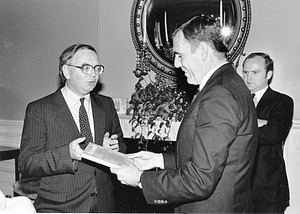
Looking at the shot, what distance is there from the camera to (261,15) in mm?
3770

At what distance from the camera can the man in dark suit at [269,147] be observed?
3.14 meters

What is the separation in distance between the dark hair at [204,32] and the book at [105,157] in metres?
0.78

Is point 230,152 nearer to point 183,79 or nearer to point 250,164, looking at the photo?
point 250,164

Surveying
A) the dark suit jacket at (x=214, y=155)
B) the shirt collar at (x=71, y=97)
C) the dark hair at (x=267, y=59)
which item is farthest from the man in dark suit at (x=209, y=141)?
the dark hair at (x=267, y=59)

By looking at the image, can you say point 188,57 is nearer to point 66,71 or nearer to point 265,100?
point 66,71

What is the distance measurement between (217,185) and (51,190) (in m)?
1.13

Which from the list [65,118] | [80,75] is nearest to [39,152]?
[65,118]

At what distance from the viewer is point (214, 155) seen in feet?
5.08

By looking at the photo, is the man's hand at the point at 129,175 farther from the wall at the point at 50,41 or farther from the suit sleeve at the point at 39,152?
the wall at the point at 50,41

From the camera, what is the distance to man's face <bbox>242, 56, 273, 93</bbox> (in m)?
3.36

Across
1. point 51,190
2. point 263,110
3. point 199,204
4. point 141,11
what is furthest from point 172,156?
point 141,11

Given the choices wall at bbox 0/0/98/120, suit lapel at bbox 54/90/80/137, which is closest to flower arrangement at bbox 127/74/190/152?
wall at bbox 0/0/98/120

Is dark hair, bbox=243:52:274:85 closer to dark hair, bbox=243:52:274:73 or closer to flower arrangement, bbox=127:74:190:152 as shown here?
dark hair, bbox=243:52:274:73

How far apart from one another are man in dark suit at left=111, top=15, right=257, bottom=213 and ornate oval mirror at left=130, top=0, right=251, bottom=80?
226 cm
